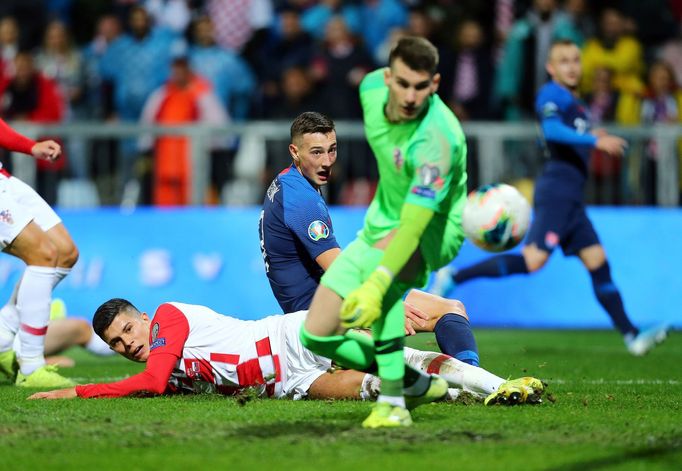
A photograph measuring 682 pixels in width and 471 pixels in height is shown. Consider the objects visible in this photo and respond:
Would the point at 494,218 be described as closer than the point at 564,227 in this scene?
Yes

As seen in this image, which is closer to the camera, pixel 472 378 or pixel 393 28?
pixel 472 378

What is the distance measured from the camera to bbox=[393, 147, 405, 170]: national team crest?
581 cm

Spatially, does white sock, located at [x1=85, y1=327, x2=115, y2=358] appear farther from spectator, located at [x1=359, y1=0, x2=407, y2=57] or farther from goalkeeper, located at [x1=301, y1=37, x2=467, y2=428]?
spectator, located at [x1=359, y1=0, x2=407, y2=57]

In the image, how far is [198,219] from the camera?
13.1 meters

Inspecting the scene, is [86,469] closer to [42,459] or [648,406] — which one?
[42,459]

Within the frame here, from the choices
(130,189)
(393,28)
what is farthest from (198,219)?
(393,28)

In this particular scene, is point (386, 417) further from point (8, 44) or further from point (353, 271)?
point (8, 44)

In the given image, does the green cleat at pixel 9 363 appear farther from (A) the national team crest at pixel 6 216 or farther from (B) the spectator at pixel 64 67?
(B) the spectator at pixel 64 67

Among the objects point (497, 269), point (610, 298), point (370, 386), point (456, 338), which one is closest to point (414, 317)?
point (456, 338)

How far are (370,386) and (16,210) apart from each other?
9.52 ft

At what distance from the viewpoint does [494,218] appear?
21.1ft

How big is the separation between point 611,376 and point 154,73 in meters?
8.68

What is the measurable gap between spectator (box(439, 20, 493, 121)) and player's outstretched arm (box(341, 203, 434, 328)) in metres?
9.38

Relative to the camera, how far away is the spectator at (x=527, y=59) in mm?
14891
